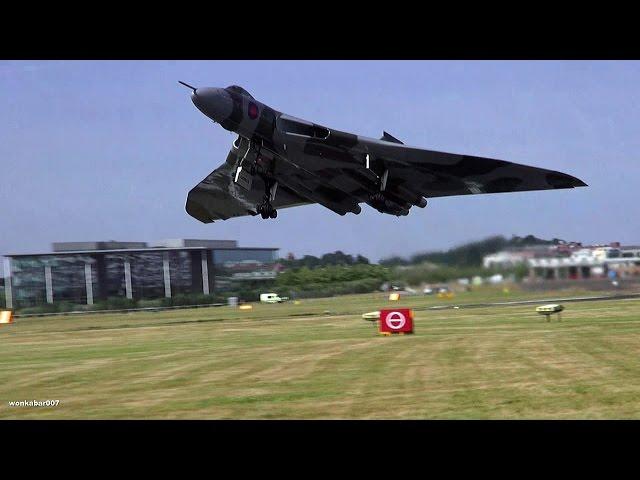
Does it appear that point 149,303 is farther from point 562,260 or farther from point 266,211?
point 562,260

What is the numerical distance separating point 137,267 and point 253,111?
24.9ft

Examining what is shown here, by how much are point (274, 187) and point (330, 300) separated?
1184cm

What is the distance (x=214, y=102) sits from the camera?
16.7 metres

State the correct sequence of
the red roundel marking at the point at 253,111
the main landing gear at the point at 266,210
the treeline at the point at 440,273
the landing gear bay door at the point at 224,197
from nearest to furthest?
the red roundel marking at the point at 253,111 < the main landing gear at the point at 266,210 < the treeline at the point at 440,273 < the landing gear bay door at the point at 224,197

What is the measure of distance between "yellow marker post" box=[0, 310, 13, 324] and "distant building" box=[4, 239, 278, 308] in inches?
230

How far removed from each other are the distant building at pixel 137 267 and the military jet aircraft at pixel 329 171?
4.64ft

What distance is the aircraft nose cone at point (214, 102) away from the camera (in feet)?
54.0

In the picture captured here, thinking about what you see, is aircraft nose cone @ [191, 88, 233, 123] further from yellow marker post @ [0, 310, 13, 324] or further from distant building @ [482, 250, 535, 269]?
yellow marker post @ [0, 310, 13, 324]

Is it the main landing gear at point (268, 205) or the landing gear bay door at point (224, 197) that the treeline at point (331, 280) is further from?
the main landing gear at point (268, 205)

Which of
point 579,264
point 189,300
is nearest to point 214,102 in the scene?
point 579,264

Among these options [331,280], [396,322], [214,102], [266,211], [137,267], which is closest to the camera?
[214,102]

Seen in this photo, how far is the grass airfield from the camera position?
47.8 feet

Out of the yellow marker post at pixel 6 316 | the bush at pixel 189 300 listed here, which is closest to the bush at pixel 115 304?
the bush at pixel 189 300

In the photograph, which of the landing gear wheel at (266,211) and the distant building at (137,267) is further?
the distant building at (137,267)
